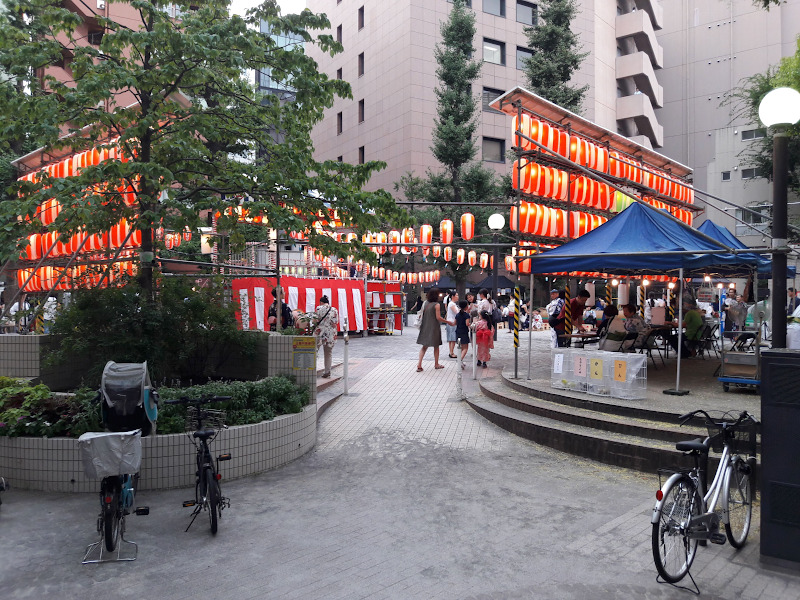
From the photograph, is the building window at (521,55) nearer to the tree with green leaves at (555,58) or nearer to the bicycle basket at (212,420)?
the tree with green leaves at (555,58)

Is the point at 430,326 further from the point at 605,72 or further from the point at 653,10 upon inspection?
the point at 653,10

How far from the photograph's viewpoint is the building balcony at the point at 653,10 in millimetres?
44188

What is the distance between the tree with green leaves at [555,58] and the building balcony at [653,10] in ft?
65.0

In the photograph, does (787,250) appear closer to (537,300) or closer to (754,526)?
(754,526)

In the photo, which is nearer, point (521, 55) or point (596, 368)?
point (596, 368)

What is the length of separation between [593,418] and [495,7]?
3930 cm

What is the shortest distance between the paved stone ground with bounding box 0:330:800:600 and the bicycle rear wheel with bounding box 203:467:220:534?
0.49 feet

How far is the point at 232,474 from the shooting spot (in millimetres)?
6391

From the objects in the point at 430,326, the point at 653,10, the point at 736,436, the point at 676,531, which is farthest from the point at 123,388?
the point at 653,10

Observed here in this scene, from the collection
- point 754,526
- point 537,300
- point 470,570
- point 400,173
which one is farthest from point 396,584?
point 537,300

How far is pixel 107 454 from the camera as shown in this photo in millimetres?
4410

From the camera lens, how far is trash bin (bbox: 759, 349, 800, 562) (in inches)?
167

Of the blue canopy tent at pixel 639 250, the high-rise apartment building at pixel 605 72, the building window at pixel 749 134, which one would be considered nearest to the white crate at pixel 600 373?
the blue canopy tent at pixel 639 250

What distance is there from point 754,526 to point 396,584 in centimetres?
331
